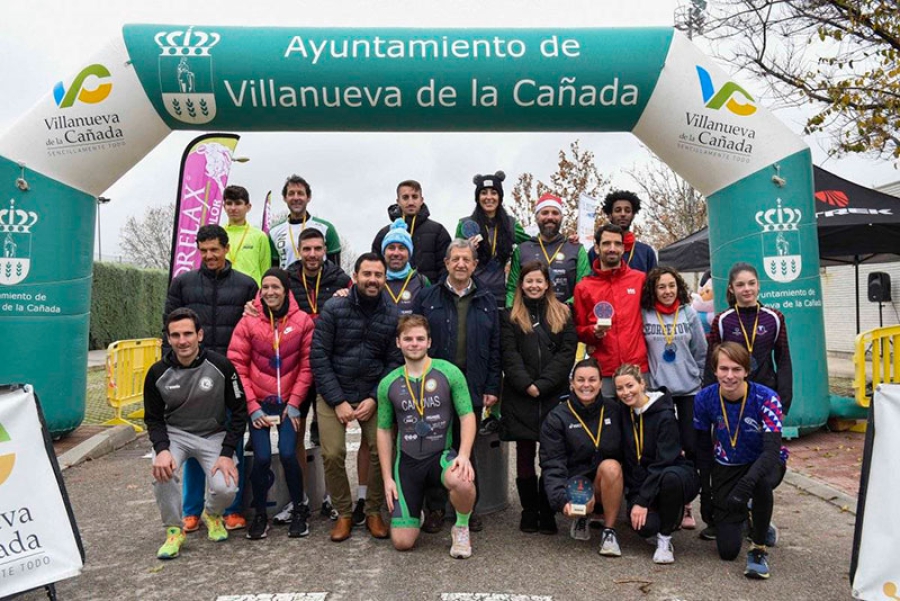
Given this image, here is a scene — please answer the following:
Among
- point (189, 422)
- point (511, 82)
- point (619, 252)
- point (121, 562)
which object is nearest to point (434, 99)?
point (511, 82)

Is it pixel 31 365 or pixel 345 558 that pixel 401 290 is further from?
pixel 31 365

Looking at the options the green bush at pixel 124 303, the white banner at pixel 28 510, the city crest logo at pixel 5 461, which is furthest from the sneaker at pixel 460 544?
the green bush at pixel 124 303

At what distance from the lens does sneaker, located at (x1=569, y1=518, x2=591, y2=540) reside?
462 centimetres

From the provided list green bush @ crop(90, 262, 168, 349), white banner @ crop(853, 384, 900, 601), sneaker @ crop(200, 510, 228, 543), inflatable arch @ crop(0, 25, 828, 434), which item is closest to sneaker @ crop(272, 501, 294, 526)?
sneaker @ crop(200, 510, 228, 543)

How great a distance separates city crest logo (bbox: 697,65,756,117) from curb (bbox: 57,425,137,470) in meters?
7.05

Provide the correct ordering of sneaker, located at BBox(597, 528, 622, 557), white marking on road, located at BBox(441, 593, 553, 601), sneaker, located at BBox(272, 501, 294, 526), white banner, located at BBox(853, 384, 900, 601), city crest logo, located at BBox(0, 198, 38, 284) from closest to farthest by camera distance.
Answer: white banner, located at BBox(853, 384, 900, 601) < white marking on road, located at BBox(441, 593, 553, 601) < sneaker, located at BBox(597, 528, 622, 557) < sneaker, located at BBox(272, 501, 294, 526) < city crest logo, located at BBox(0, 198, 38, 284)

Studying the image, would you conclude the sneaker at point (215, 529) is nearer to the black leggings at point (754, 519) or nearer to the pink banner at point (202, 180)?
the black leggings at point (754, 519)

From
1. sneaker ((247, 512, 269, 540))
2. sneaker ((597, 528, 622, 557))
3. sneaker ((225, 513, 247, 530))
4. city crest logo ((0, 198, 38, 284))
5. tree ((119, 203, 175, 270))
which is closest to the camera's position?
sneaker ((597, 528, 622, 557))

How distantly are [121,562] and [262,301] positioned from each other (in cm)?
186

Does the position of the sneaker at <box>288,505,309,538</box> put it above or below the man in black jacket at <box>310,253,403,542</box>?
below

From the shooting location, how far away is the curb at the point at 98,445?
23.4 ft

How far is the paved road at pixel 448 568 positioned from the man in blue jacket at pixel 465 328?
59 cm

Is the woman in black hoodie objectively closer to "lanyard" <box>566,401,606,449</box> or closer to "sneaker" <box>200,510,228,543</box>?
"lanyard" <box>566,401,606,449</box>

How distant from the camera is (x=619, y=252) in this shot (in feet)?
16.3
